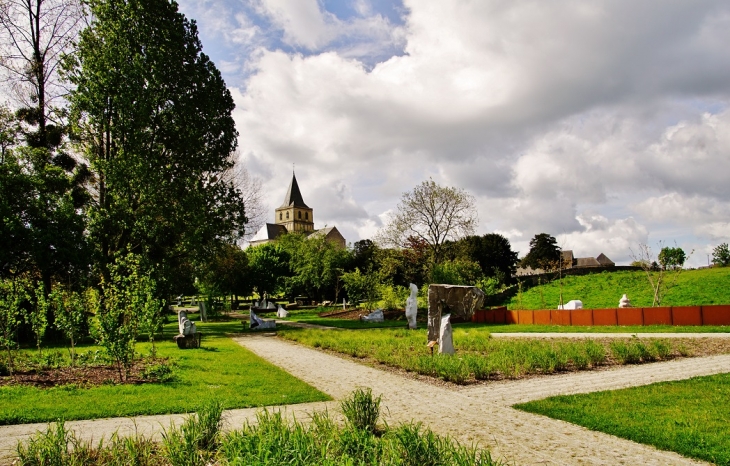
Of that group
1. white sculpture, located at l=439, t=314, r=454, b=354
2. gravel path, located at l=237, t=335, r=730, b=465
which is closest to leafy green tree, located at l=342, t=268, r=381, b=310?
gravel path, located at l=237, t=335, r=730, b=465

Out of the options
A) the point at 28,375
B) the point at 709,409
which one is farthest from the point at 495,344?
the point at 28,375

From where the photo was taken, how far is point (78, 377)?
10.6 m

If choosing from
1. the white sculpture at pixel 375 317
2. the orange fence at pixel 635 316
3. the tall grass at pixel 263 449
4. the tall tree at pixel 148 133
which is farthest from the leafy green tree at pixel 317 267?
the tall grass at pixel 263 449

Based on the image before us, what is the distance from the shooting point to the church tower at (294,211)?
118438mm

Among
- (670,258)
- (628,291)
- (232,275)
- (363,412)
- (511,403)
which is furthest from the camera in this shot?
(232,275)

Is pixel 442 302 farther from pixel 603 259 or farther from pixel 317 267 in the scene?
pixel 603 259

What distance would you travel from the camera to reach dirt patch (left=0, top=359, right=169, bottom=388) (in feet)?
32.8

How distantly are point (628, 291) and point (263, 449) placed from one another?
34.8 metres

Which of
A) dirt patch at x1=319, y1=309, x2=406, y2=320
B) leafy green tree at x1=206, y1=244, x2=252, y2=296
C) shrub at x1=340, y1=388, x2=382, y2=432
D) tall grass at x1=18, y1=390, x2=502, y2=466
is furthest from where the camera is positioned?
leafy green tree at x1=206, y1=244, x2=252, y2=296

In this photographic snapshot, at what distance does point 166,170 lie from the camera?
23344mm

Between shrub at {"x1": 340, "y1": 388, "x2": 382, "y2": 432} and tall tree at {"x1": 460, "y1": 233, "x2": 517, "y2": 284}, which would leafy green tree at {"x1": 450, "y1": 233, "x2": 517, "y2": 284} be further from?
shrub at {"x1": 340, "y1": 388, "x2": 382, "y2": 432}

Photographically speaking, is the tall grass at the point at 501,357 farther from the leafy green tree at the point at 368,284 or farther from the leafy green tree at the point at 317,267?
the leafy green tree at the point at 317,267

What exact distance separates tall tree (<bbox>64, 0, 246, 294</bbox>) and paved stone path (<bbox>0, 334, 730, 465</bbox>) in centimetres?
1291

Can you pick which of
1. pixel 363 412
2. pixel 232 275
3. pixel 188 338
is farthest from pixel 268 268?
pixel 363 412
